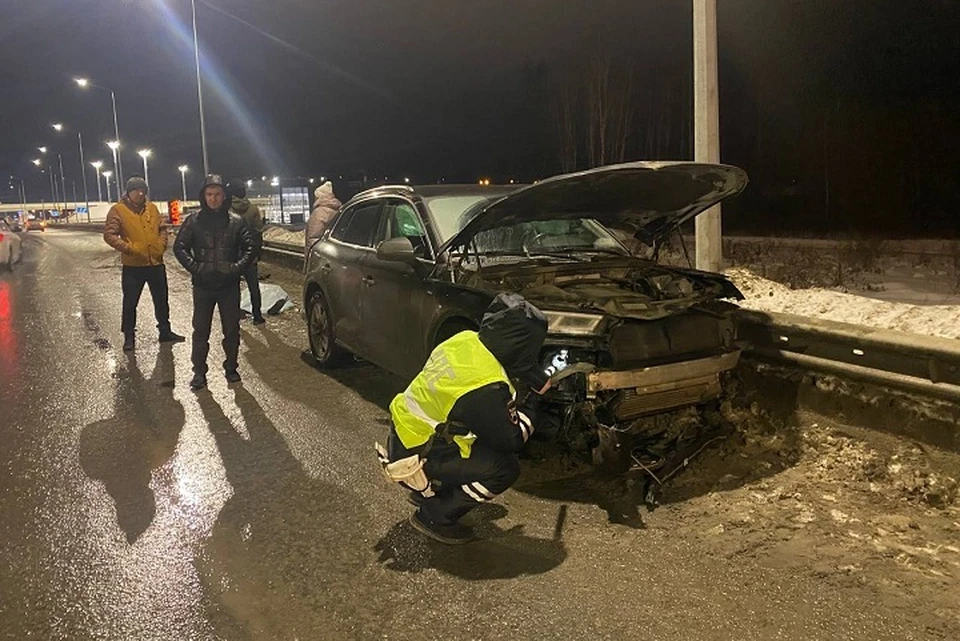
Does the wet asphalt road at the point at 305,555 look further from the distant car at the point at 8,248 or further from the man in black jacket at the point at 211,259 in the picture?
the distant car at the point at 8,248

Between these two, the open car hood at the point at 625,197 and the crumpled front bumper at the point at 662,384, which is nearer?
the crumpled front bumper at the point at 662,384

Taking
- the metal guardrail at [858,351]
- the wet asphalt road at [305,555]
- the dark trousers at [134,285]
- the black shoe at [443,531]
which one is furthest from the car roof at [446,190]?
the dark trousers at [134,285]

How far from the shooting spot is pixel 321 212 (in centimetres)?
1023

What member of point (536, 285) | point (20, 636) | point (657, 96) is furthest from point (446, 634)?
point (657, 96)

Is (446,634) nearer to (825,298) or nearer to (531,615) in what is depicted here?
(531,615)

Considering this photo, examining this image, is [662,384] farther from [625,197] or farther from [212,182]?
[212,182]

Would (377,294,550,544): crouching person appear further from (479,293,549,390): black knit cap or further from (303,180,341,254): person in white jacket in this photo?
(303,180,341,254): person in white jacket

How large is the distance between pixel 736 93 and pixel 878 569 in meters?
38.4

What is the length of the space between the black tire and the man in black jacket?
0.79 m

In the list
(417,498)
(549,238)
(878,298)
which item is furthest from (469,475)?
(878,298)

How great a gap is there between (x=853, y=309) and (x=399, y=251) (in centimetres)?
374

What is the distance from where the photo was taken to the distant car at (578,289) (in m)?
4.36

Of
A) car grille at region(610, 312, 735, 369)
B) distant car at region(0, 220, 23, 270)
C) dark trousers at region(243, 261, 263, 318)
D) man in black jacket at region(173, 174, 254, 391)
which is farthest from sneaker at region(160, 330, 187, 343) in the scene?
distant car at region(0, 220, 23, 270)

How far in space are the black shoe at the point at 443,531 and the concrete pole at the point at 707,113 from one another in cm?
489
